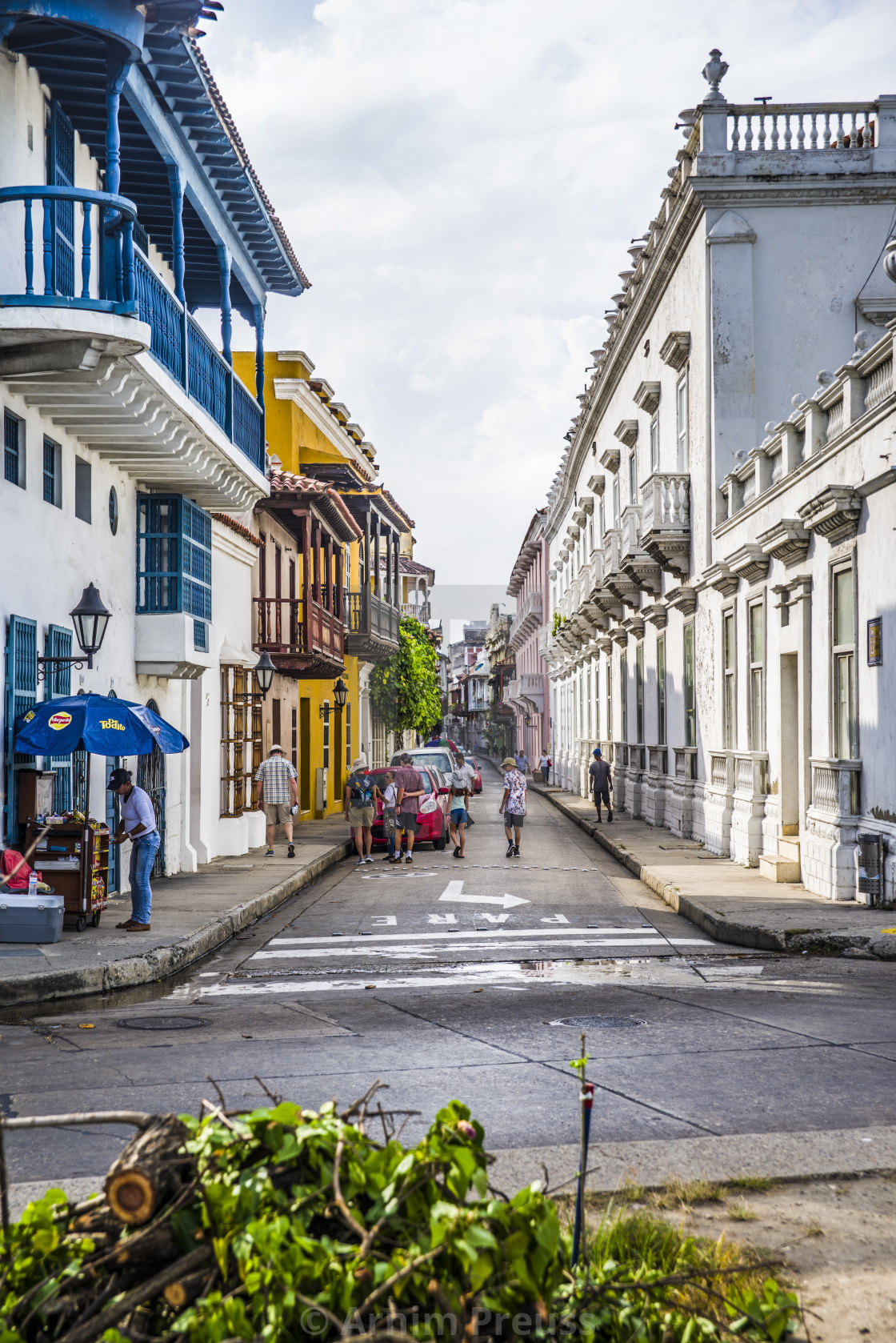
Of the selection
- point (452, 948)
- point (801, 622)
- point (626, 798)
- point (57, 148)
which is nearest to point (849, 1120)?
point (452, 948)

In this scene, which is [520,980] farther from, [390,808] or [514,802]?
[390,808]

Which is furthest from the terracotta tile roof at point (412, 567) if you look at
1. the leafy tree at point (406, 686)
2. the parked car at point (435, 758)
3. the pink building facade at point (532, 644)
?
the parked car at point (435, 758)

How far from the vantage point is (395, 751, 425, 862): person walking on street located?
21.5 m

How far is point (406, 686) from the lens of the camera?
49469 millimetres

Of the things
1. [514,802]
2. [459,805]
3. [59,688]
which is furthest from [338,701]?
[59,688]

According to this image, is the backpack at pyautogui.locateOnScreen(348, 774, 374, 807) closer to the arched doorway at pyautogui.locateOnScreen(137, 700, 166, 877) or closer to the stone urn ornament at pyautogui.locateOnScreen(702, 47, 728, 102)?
the arched doorway at pyautogui.locateOnScreen(137, 700, 166, 877)

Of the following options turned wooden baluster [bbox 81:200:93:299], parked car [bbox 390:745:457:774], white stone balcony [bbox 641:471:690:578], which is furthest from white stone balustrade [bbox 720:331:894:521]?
parked car [bbox 390:745:457:774]

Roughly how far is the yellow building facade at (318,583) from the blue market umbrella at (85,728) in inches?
476

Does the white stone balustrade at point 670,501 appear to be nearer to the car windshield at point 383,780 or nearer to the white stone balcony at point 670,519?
the white stone balcony at point 670,519

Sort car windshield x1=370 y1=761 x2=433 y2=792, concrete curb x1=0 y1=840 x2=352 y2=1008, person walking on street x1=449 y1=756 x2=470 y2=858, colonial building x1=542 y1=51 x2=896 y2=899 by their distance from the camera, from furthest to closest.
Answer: car windshield x1=370 y1=761 x2=433 y2=792 < person walking on street x1=449 y1=756 x2=470 y2=858 < colonial building x1=542 y1=51 x2=896 y2=899 < concrete curb x1=0 y1=840 x2=352 y2=1008

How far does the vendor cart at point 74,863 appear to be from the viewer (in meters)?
12.2

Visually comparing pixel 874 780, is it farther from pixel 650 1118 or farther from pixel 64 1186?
pixel 64 1186

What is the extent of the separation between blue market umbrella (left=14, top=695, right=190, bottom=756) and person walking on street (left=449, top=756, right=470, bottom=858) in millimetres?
9461

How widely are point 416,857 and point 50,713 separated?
11.1 meters
